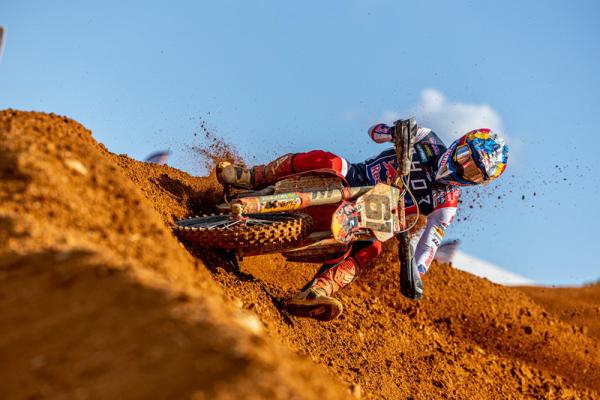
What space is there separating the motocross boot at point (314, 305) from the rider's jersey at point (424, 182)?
120 cm

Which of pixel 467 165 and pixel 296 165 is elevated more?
pixel 296 165

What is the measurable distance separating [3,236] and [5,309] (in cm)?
63

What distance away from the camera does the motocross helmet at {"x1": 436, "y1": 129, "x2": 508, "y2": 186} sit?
6.43 meters

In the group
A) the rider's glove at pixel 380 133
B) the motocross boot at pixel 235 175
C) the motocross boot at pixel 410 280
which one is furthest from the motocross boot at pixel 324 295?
the rider's glove at pixel 380 133

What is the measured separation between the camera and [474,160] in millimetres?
6414

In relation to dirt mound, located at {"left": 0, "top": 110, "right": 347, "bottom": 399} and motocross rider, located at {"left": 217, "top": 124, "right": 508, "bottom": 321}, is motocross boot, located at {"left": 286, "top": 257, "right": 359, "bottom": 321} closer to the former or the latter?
motocross rider, located at {"left": 217, "top": 124, "right": 508, "bottom": 321}

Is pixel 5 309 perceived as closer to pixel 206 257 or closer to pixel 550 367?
pixel 206 257

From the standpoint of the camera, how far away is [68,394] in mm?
2303

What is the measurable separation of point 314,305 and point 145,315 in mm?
3133

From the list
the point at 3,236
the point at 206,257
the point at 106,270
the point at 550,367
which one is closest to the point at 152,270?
the point at 106,270

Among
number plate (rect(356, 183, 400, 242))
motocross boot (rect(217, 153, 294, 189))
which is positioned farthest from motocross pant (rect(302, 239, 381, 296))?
motocross boot (rect(217, 153, 294, 189))

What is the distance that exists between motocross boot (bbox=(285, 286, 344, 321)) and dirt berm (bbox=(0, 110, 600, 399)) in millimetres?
148

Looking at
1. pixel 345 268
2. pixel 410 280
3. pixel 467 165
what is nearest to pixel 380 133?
pixel 467 165

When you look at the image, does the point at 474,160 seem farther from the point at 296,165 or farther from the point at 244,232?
the point at 244,232
